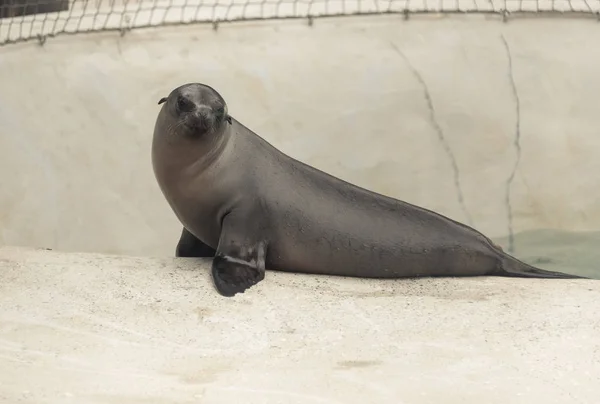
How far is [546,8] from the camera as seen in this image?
6676 mm

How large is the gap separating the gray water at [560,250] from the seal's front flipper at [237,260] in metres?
2.92

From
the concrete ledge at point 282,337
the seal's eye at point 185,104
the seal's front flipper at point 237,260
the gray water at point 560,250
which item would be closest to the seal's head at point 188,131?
the seal's eye at point 185,104

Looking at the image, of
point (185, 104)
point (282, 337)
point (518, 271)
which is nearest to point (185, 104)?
point (185, 104)

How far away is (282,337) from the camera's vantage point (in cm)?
329

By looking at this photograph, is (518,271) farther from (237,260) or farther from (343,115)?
(343,115)

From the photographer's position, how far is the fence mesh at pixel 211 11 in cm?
671

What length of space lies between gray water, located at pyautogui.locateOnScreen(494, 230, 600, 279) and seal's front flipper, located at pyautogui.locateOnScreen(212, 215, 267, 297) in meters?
2.92

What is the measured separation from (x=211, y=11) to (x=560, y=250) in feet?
10.4

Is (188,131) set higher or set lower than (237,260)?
higher

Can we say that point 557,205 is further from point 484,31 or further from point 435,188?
point 484,31

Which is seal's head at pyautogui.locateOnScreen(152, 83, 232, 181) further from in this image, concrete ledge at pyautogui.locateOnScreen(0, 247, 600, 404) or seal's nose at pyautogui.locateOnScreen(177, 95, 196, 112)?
Answer: concrete ledge at pyautogui.locateOnScreen(0, 247, 600, 404)

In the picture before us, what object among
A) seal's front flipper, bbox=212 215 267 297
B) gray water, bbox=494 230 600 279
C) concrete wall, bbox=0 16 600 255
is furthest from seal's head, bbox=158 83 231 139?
gray water, bbox=494 230 600 279

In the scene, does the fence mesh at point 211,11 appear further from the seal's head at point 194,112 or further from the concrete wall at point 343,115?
the seal's head at point 194,112

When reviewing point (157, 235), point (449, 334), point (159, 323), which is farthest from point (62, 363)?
point (157, 235)
